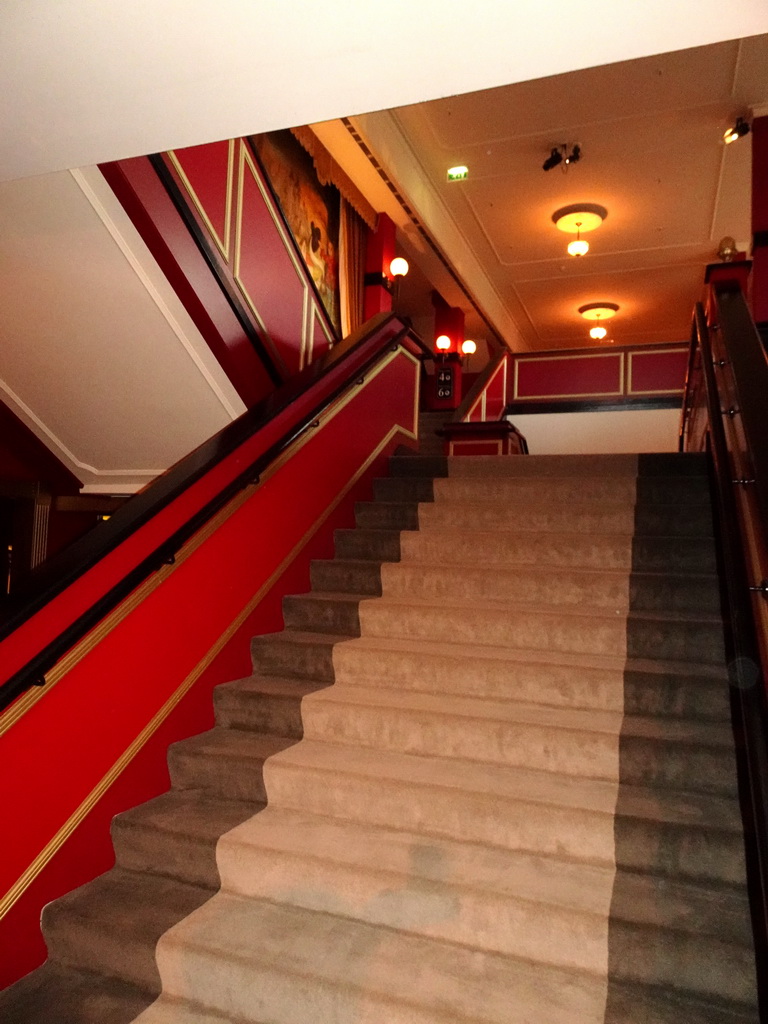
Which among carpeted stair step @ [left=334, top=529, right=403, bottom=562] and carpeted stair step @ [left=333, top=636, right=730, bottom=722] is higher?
carpeted stair step @ [left=334, top=529, right=403, bottom=562]

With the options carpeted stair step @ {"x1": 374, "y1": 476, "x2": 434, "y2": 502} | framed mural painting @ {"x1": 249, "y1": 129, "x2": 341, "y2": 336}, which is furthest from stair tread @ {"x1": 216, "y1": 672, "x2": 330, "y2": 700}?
framed mural painting @ {"x1": 249, "y1": 129, "x2": 341, "y2": 336}

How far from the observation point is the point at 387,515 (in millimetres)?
4008

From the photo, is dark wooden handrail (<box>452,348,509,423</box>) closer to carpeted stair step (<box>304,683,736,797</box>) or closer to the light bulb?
the light bulb

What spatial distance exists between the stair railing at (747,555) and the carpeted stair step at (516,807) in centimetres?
13

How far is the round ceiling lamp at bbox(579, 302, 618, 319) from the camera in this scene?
11727mm

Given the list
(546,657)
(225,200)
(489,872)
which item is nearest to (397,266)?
(225,200)

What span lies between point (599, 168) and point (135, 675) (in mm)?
7575

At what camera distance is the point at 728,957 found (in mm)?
1703

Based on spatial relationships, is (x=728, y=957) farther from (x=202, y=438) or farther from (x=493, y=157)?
(x=493, y=157)

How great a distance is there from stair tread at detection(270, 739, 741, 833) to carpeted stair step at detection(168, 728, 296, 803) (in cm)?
9

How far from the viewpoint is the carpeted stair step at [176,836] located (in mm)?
2217

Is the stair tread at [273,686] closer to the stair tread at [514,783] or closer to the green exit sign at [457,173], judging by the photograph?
the stair tread at [514,783]

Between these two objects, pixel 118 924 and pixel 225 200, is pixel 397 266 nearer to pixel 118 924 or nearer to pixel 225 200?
pixel 225 200

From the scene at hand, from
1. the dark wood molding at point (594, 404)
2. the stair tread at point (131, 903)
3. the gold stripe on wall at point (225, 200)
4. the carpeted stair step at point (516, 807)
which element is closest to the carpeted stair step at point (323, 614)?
the carpeted stair step at point (516, 807)
